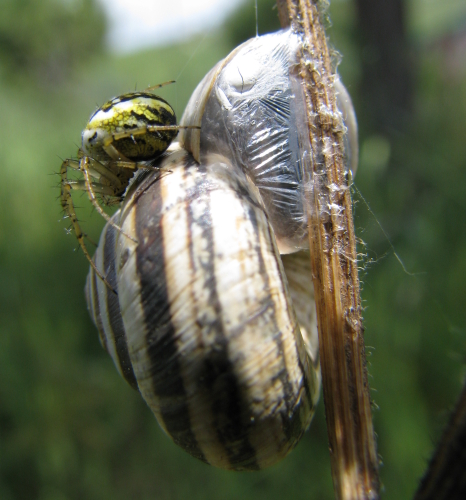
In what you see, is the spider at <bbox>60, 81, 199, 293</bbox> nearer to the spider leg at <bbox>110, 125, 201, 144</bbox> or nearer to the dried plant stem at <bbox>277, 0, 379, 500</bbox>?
the spider leg at <bbox>110, 125, 201, 144</bbox>

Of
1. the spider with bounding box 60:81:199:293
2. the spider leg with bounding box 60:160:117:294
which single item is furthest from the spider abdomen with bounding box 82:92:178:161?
the spider leg with bounding box 60:160:117:294

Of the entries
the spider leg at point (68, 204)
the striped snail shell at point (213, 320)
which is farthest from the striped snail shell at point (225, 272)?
the spider leg at point (68, 204)

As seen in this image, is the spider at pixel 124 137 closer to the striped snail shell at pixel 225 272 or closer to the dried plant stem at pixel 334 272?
the striped snail shell at pixel 225 272

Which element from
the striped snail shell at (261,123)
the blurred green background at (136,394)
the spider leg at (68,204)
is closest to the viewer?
the striped snail shell at (261,123)

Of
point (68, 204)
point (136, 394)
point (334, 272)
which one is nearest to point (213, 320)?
point (334, 272)

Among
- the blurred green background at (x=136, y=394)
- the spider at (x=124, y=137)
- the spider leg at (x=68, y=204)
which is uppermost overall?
the spider at (x=124, y=137)

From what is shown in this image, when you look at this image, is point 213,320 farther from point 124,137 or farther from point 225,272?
point 124,137

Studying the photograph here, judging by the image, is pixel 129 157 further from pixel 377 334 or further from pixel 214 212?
pixel 377 334
